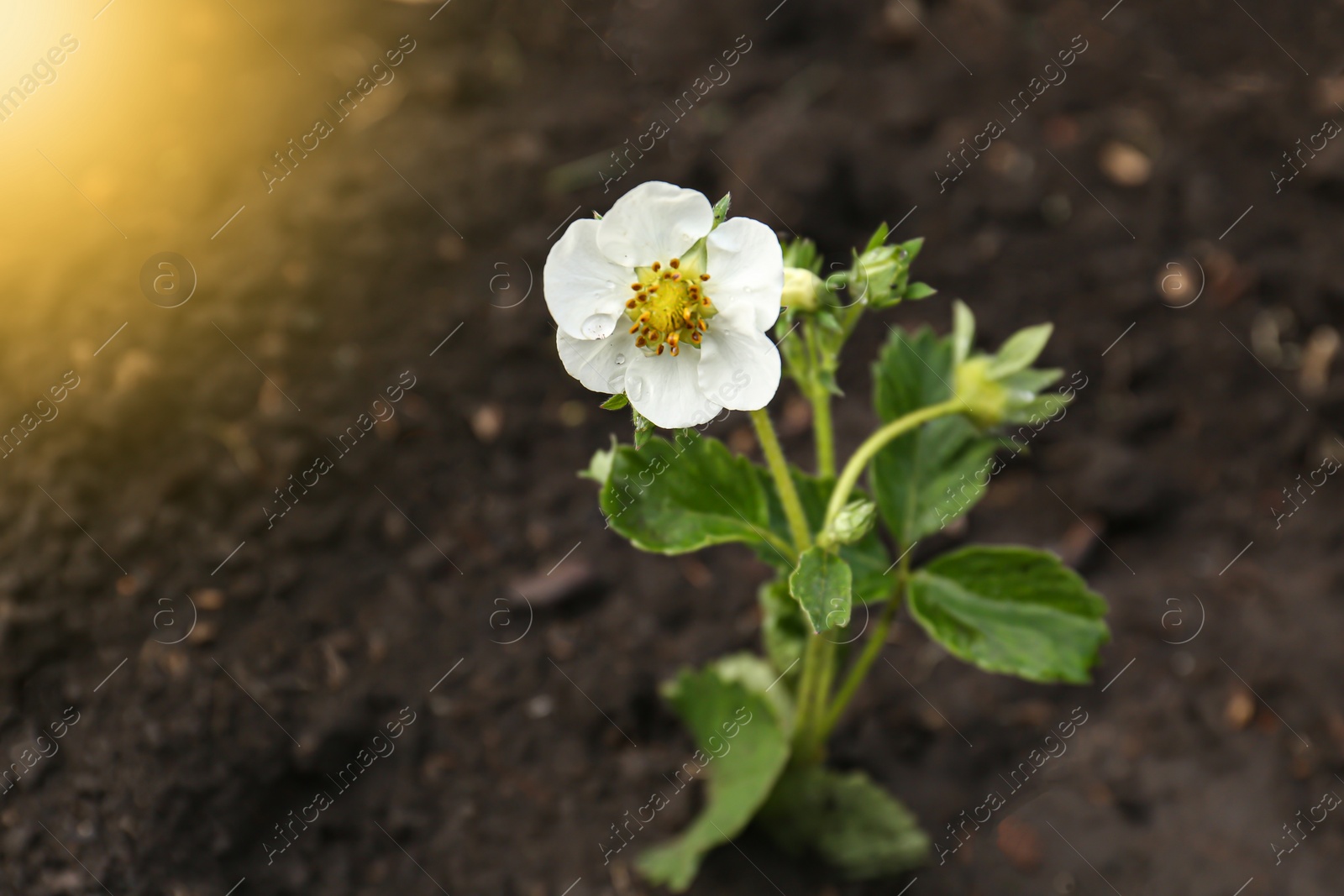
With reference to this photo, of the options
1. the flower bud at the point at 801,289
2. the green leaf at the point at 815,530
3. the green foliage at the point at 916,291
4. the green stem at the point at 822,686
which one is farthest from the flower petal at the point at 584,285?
the green stem at the point at 822,686

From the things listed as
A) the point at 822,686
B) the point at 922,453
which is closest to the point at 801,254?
the point at 922,453

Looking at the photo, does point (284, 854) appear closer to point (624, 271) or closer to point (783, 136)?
point (624, 271)

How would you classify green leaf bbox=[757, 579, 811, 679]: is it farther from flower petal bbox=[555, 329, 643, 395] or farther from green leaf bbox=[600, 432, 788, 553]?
flower petal bbox=[555, 329, 643, 395]

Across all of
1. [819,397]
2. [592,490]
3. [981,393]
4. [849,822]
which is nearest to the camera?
[819,397]

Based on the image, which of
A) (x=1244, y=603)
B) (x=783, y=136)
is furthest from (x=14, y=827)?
(x=1244, y=603)

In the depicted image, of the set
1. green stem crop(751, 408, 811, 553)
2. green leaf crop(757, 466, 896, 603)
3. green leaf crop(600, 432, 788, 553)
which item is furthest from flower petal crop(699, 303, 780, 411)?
green leaf crop(757, 466, 896, 603)

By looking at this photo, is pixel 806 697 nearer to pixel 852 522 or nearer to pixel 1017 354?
pixel 852 522
